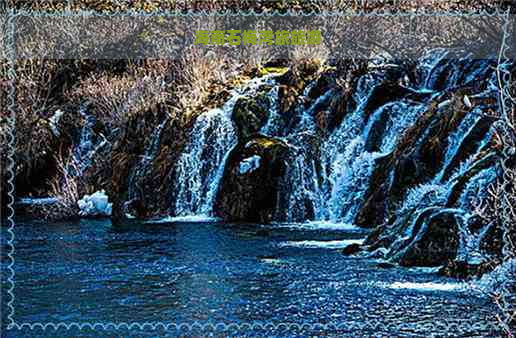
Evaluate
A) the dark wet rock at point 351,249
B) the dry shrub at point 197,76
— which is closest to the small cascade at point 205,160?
the dry shrub at point 197,76

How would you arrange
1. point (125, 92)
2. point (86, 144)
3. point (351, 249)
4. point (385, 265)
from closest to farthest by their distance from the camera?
point (385, 265) → point (351, 249) → point (125, 92) → point (86, 144)

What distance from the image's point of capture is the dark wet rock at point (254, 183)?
23.7m

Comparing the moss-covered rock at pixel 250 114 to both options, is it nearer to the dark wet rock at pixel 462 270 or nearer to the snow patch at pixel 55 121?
the snow patch at pixel 55 121

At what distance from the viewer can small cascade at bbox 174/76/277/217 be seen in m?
25.3

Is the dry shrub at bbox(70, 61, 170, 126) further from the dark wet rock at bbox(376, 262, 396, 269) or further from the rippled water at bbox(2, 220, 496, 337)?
the dark wet rock at bbox(376, 262, 396, 269)

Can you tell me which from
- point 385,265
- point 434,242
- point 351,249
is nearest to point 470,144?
point 351,249

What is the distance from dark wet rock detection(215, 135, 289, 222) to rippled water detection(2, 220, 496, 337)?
3.07 m

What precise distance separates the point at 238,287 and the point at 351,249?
3291 mm

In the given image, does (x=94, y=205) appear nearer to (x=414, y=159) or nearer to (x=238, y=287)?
(x=414, y=159)

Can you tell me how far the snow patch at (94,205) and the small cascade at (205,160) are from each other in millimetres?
2049

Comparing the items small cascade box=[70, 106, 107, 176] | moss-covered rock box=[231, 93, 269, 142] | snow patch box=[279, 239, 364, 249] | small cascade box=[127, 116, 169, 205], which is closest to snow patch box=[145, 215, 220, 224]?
small cascade box=[127, 116, 169, 205]

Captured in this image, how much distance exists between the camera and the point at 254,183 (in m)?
24.0

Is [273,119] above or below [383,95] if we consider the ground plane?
below

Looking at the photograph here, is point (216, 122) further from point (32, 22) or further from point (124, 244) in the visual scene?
point (32, 22)
